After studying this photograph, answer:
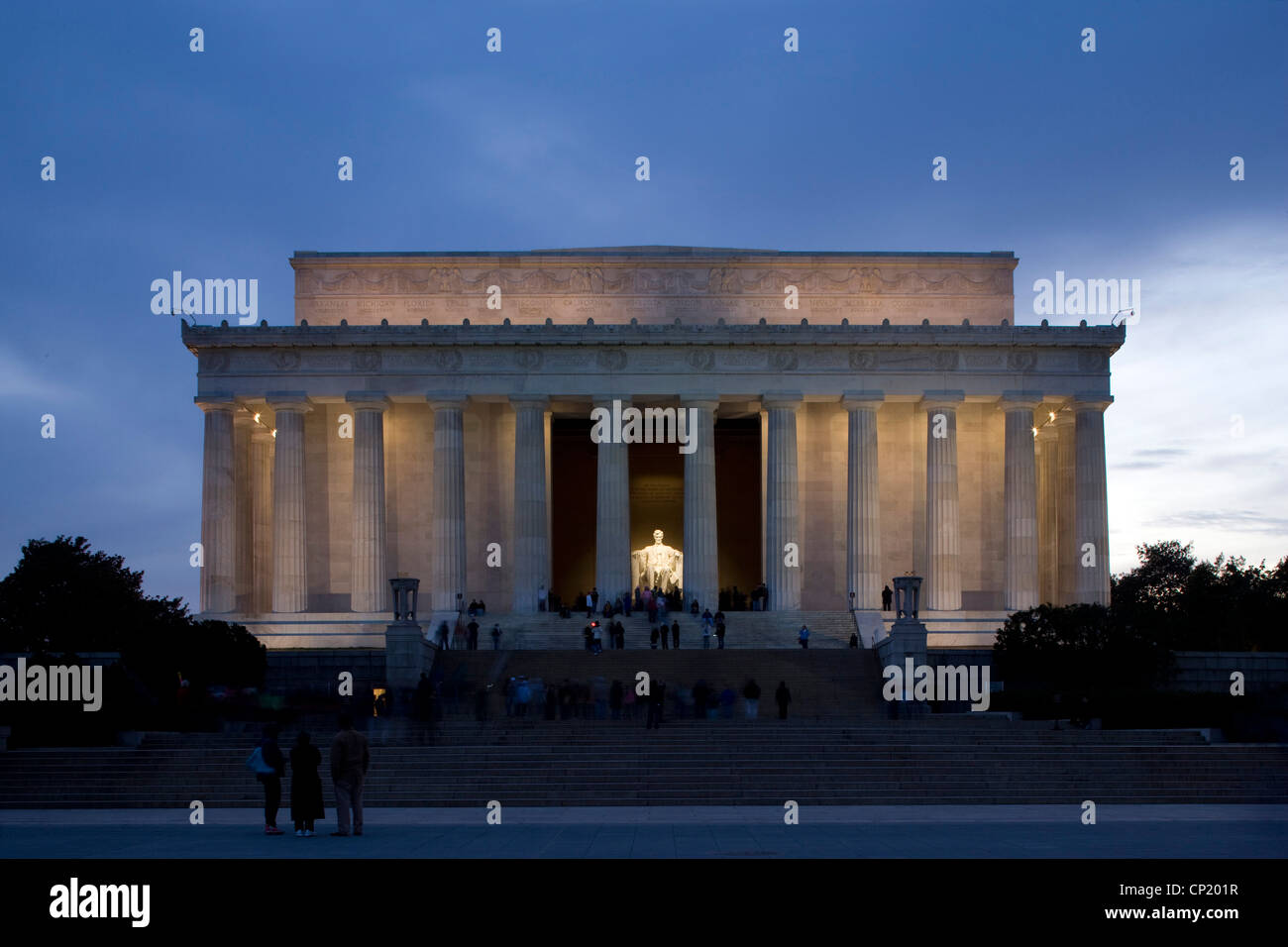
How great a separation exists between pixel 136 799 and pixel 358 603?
30649 millimetres

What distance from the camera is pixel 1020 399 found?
59438mm

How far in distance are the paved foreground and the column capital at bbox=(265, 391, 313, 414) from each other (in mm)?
33397

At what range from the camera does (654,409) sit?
60.7 meters

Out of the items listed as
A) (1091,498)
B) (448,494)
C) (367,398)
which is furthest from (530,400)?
(1091,498)

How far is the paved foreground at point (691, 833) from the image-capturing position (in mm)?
16141

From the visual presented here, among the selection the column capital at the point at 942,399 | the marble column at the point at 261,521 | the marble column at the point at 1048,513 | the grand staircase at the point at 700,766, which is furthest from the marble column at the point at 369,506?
the marble column at the point at 1048,513

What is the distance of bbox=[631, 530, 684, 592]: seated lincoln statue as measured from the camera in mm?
67562

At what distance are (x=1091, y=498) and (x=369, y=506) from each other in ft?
102

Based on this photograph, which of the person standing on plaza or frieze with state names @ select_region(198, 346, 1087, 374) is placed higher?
frieze with state names @ select_region(198, 346, 1087, 374)

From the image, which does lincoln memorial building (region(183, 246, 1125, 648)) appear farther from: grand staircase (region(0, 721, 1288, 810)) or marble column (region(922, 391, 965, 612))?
grand staircase (region(0, 721, 1288, 810))

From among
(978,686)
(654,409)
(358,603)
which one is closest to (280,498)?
(358,603)

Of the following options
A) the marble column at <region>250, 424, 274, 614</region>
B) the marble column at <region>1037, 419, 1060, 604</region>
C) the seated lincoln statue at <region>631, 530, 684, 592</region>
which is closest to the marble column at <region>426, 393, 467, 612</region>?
the marble column at <region>250, 424, 274, 614</region>

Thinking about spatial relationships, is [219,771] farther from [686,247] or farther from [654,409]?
[686,247]

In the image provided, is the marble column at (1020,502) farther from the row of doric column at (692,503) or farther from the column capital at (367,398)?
the column capital at (367,398)
